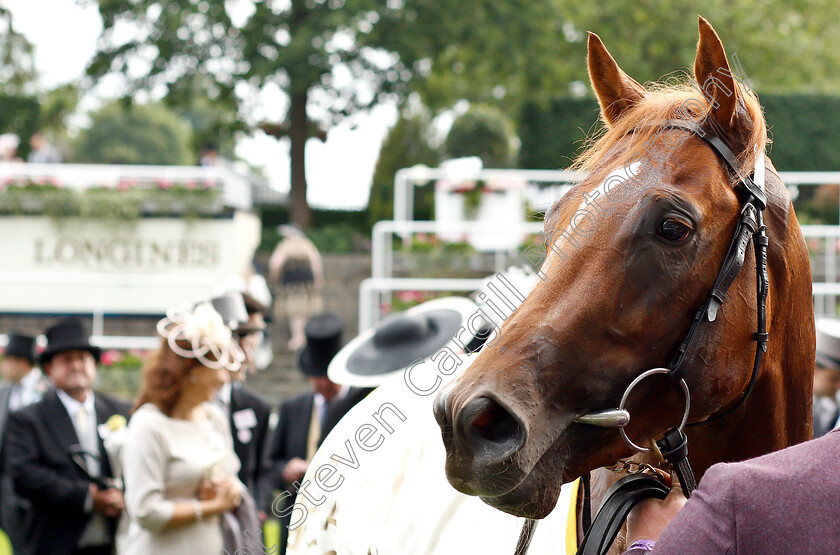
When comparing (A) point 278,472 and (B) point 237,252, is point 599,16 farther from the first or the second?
(A) point 278,472

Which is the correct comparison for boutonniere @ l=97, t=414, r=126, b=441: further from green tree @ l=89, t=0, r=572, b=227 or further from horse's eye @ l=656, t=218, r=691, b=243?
green tree @ l=89, t=0, r=572, b=227

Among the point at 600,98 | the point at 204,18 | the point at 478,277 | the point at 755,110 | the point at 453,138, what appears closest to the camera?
the point at 755,110

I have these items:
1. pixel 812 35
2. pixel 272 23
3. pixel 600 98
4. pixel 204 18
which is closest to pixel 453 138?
pixel 272 23

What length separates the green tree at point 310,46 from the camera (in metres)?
17.8

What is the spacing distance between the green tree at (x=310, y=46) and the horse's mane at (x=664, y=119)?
1608 centimetres

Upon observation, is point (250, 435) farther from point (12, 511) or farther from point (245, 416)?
point (12, 511)

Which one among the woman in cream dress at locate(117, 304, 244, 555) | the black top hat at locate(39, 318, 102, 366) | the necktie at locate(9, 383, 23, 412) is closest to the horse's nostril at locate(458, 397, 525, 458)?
the woman in cream dress at locate(117, 304, 244, 555)

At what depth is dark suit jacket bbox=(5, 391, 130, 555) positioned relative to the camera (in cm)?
442

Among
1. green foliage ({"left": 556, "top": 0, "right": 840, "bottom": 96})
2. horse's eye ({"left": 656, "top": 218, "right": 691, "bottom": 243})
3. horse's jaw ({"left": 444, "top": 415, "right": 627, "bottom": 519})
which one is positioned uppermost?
green foliage ({"left": 556, "top": 0, "right": 840, "bottom": 96})

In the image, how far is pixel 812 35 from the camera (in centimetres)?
2097

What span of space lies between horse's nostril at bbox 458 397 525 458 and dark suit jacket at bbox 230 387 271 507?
3.84m

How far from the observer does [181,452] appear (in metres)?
4.00

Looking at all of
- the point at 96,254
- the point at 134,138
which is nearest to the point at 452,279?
the point at 96,254

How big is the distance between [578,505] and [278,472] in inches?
141
